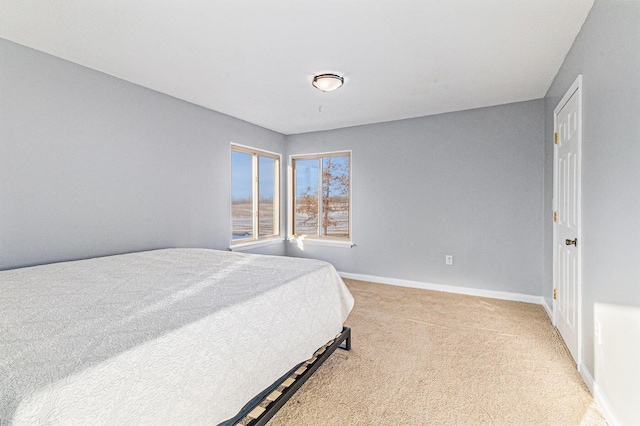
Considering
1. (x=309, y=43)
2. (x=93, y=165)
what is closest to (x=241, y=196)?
(x=93, y=165)

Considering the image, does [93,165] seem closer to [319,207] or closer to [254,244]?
[254,244]

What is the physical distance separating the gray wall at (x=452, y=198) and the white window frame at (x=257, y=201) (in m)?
0.93

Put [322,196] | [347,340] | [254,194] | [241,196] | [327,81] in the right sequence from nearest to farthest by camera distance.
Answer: [347,340]
[327,81]
[241,196]
[254,194]
[322,196]

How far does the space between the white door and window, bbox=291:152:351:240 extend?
262 centimetres

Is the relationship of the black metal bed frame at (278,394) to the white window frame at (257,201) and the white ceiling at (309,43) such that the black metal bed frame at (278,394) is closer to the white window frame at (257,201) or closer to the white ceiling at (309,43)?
the white ceiling at (309,43)

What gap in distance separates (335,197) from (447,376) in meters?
3.19

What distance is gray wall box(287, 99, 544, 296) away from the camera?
3564 mm

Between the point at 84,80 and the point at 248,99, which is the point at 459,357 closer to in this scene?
the point at 248,99

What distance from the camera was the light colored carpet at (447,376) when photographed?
170 cm

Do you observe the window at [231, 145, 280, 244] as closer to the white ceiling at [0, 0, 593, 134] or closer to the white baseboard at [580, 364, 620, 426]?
the white ceiling at [0, 0, 593, 134]

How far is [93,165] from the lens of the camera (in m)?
2.66

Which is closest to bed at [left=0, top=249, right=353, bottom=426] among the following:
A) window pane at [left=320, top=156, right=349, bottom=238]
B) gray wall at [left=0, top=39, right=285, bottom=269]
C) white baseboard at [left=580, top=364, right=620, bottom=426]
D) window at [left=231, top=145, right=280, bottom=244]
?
gray wall at [left=0, top=39, right=285, bottom=269]

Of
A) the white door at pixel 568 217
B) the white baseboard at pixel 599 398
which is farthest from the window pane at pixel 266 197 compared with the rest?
the white baseboard at pixel 599 398

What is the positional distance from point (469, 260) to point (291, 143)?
3258 mm
